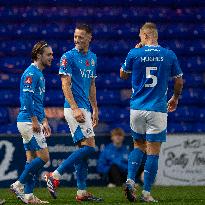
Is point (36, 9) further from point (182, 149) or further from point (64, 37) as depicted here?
point (182, 149)

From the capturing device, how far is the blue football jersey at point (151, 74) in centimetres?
861

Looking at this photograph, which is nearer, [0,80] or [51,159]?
[51,159]

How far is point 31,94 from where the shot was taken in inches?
332

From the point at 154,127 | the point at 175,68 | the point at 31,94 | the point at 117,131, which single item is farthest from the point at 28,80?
the point at 117,131

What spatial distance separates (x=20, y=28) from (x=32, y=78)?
632 centimetres

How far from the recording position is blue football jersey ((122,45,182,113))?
8.61 m

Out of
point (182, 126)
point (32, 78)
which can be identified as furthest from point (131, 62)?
point (182, 126)

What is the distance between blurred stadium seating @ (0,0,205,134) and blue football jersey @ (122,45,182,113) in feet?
17.9

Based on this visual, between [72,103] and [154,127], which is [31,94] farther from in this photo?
[154,127]

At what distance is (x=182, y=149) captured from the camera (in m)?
13.0

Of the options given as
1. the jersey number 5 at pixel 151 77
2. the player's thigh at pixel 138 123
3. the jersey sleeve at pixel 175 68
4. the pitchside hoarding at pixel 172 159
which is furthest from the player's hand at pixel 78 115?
the pitchside hoarding at pixel 172 159

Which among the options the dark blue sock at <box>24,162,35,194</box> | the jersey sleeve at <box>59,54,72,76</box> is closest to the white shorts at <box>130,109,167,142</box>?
the jersey sleeve at <box>59,54,72,76</box>

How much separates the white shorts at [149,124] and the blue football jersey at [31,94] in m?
0.95

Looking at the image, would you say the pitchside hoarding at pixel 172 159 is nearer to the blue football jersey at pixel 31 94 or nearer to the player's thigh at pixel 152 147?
the blue football jersey at pixel 31 94
